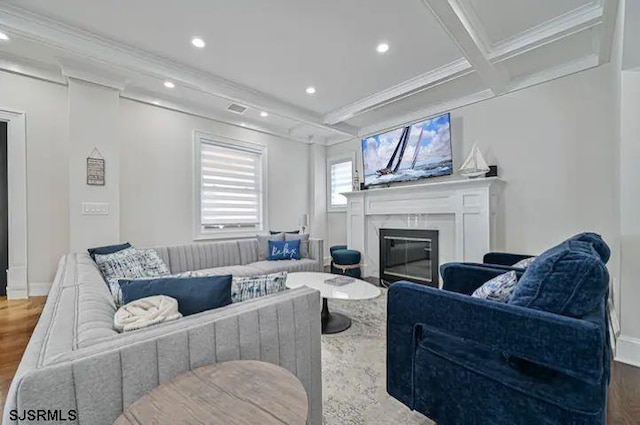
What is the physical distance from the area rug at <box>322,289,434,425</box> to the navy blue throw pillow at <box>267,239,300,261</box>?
5.06 ft

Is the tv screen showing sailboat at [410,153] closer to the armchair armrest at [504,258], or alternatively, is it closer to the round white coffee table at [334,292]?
the armchair armrest at [504,258]

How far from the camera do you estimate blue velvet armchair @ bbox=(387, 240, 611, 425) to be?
109 centimetres

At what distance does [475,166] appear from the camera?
142 inches

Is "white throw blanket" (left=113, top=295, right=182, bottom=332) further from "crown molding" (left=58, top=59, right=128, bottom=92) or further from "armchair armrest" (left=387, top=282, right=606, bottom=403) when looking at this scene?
"crown molding" (left=58, top=59, right=128, bottom=92)

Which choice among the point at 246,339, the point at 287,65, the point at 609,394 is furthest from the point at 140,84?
the point at 609,394

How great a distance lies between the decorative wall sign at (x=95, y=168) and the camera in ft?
11.3

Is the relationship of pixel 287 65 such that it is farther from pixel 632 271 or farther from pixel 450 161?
pixel 632 271

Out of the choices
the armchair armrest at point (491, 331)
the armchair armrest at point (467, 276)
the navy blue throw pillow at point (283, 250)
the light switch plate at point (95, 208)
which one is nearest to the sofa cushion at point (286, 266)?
the navy blue throw pillow at point (283, 250)

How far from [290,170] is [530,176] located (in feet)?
12.8

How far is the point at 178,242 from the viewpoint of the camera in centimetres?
435

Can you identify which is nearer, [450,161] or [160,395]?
[160,395]

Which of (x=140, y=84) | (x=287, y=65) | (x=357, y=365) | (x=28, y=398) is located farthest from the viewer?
(x=140, y=84)

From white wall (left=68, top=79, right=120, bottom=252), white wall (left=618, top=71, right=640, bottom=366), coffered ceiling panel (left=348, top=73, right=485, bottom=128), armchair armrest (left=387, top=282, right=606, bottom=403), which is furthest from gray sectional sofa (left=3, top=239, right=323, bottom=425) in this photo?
coffered ceiling panel (left=348, top=73, right=485, bottom=128)

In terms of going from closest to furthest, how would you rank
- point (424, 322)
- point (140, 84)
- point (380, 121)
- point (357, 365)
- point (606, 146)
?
point (424, 322) < point (357, 365) < point (606, 146) < point (140, 84) < point (380, 121)
